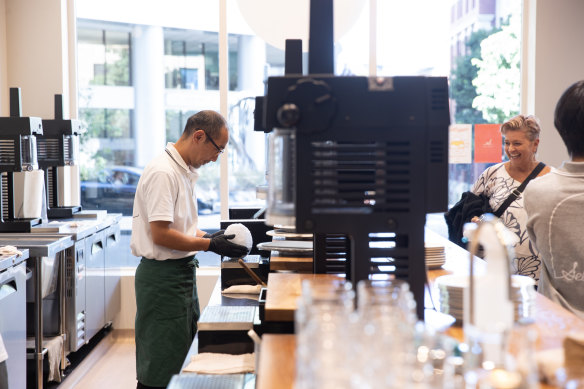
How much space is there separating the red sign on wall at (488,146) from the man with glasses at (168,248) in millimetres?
3046

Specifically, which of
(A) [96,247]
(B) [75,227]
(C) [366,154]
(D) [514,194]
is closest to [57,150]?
(B) [75,227]

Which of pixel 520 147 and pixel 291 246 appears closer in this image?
pixel 291 246

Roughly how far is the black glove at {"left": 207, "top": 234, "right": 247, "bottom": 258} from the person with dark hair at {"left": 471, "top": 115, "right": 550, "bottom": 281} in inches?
50.4

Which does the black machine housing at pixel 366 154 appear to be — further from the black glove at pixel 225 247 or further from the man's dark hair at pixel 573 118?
the black glove at pixel 225 247

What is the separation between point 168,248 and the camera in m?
3.18

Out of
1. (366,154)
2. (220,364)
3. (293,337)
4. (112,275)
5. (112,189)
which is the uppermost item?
(366,154)

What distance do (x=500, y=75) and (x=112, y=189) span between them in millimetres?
3446

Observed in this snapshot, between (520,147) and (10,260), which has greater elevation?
(520,147)

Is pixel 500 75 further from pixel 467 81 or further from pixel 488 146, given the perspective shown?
pixel 488 146

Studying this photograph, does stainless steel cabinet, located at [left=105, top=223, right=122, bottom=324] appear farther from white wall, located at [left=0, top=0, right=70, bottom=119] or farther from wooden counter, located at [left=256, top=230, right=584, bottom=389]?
wooden counter, located at [left=256, top=230, right=584, bottom=389]

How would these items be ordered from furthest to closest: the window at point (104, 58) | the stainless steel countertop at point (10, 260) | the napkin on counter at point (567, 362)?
the window at point (104, 58) < the stainless steel countertop at point (10, 260) < the napkin on counter at point (567, 362)

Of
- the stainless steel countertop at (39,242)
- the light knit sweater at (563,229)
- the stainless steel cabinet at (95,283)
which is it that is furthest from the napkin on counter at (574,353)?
the stainless steel cabinet at (95,283)

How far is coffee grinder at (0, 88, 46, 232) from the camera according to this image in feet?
12.9

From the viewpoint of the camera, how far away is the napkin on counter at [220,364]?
7.18 feet
